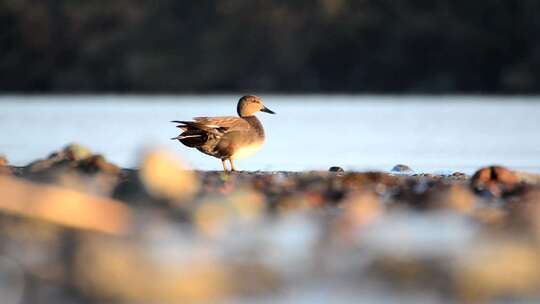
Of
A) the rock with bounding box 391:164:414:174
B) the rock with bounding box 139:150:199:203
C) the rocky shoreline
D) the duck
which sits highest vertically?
the duck

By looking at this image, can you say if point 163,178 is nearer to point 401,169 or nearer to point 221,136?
point 221,136

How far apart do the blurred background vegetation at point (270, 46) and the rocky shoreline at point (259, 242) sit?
32.6m

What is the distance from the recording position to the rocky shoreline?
7.16 meters

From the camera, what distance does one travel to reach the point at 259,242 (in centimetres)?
845

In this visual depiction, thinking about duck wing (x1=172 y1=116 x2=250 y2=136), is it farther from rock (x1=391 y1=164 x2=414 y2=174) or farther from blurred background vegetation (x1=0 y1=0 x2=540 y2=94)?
blurred background vegetation (x1=0 y1=0 x2=540 y2=94)

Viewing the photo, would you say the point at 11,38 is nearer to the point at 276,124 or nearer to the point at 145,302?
the point at 276,124

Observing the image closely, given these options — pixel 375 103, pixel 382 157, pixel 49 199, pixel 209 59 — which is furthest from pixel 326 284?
pixel 209 59

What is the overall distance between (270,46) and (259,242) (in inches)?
1611

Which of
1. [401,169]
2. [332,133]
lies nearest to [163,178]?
[401,169]

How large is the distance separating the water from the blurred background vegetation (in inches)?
273

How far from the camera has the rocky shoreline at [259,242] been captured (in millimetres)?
7164

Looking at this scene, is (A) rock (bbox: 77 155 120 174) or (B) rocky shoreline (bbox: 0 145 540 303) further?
(A) rock (bbox: 77 155 120 174)

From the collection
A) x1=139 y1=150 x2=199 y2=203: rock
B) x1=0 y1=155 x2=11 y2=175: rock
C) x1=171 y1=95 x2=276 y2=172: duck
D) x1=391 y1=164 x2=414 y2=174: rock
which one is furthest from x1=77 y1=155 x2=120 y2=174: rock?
x1=391 y1=164 x2=414 y2=174: rock

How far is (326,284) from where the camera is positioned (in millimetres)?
7426
